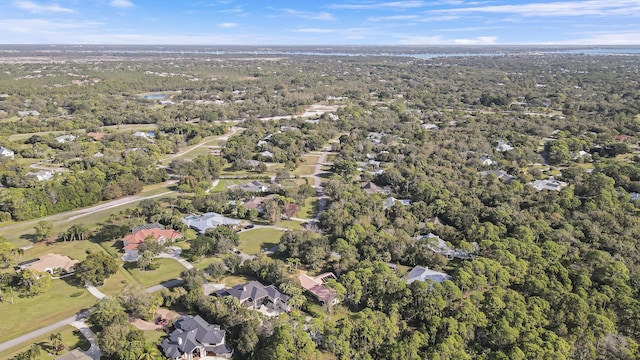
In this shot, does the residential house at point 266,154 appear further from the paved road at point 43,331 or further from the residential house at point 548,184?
the paved road at point 43,331

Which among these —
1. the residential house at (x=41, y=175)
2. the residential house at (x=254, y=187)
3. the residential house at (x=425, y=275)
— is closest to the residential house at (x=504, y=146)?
the residential house at (x=254, y=187)

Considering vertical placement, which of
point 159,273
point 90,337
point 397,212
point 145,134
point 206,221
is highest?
point 145,134

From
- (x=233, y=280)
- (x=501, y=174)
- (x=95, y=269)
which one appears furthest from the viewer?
(x=501, y=174)

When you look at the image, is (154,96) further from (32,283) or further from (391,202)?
(32,283)

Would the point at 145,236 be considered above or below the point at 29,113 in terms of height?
below

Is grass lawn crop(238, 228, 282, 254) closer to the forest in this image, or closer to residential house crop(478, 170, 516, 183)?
the forest

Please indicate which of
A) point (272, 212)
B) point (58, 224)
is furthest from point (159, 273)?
point (58, 224)

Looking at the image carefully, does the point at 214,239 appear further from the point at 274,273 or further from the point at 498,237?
the point at 498,237
